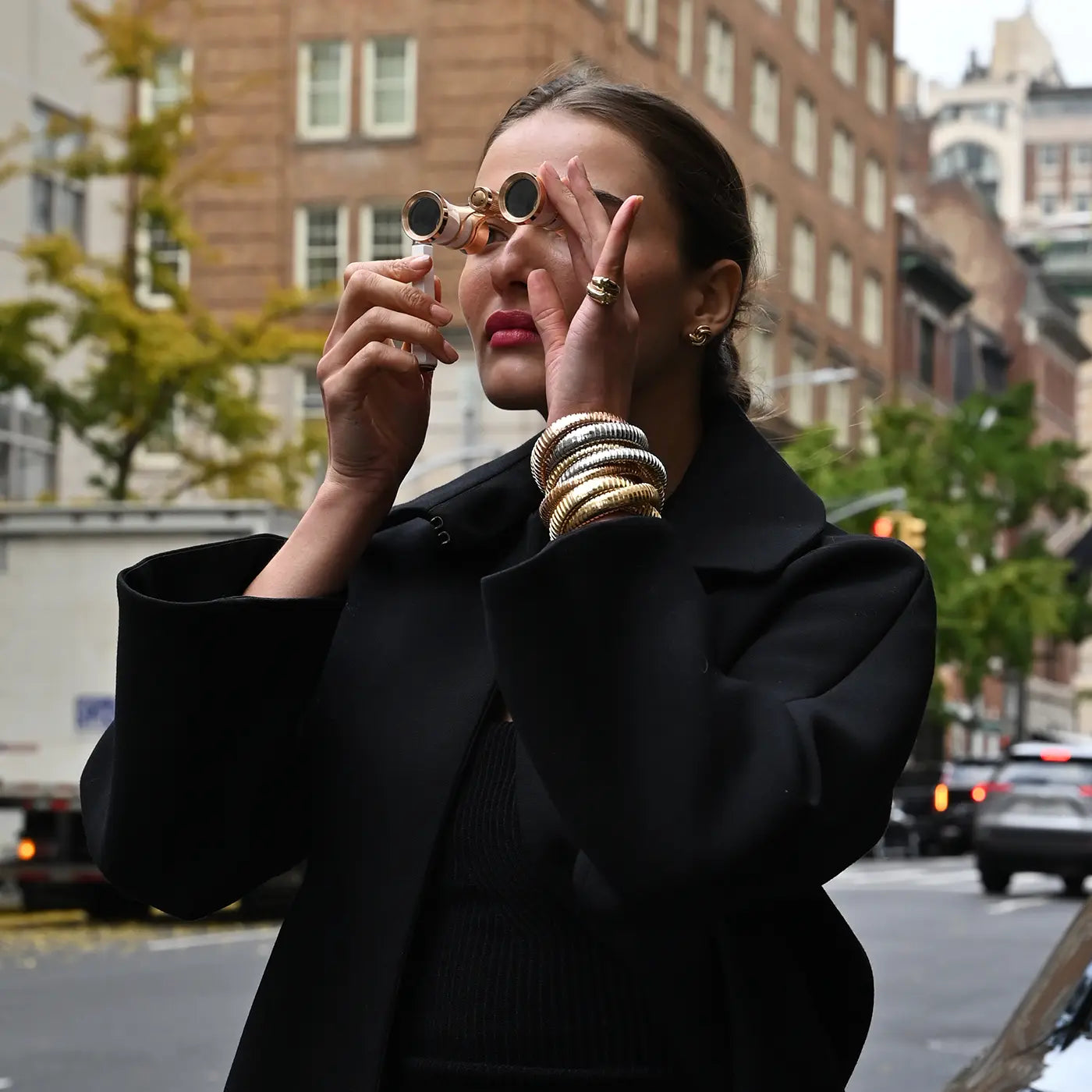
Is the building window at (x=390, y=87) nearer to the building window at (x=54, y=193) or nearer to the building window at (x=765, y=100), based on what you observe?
the building window at (x=54, y=193)

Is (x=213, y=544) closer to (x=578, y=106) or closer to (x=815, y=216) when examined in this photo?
(x=578, y=106)

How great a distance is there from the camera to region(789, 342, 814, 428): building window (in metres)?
58.9

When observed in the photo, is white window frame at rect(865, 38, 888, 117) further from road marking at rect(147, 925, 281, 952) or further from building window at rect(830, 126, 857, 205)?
road marking at rect(147, 925, 281, 952)

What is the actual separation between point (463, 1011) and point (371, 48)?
42474 millimetres

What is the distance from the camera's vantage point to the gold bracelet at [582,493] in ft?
7.43

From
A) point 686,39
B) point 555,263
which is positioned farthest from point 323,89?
point 555,263

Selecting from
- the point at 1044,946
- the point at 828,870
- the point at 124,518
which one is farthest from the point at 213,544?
the point at 124,518

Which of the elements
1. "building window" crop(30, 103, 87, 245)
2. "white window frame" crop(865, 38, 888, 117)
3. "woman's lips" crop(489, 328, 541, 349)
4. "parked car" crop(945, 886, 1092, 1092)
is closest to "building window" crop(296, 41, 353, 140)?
"building window" crop(30, 103, 87, 245)

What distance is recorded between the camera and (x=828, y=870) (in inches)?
86.1

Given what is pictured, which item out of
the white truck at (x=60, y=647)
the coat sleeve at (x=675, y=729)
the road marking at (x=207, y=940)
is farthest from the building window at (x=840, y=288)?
the coat sleeve at (x=675, y=729)

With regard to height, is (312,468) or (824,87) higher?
(824,87)

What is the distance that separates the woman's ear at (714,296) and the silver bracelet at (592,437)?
30cm

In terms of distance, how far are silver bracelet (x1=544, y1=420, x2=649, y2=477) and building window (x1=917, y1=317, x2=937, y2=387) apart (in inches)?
2796

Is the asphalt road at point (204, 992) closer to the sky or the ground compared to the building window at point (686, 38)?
closer to the ground
